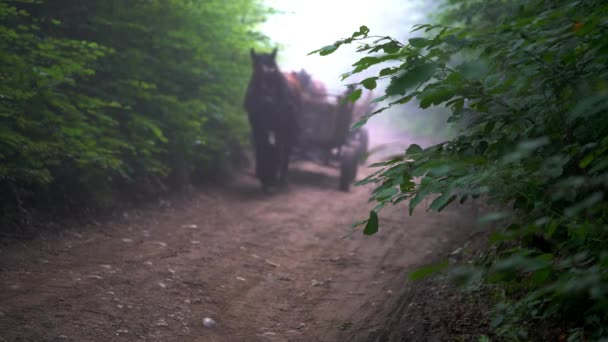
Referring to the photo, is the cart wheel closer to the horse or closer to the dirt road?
the horse

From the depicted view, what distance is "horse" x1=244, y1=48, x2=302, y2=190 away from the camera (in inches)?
301

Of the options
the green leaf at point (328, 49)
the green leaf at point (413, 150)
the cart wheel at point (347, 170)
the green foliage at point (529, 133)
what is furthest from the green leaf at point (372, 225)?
the cart wheel at point (347, 170)

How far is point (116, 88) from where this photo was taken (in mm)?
5906

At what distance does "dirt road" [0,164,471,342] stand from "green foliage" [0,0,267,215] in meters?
0.73

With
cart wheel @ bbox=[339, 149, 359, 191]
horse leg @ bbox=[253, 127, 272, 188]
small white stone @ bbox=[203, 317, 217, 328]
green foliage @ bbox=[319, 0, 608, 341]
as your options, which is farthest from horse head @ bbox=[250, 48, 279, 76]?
green foliage @ bbox=[319, 0, 608, 341]

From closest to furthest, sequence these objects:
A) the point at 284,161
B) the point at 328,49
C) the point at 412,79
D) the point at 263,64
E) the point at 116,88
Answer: the point at 412,79 < the point at 328,49 < the point at 116,88 < the point at 263,64 < the point at 284,161

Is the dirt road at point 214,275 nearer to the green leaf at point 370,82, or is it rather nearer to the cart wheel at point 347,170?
the green leaf at point 370,82

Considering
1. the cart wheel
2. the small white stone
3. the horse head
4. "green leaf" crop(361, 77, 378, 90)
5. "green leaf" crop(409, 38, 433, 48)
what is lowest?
the small white stone

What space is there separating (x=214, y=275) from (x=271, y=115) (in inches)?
163

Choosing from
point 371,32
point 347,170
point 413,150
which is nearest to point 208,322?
point 413,150

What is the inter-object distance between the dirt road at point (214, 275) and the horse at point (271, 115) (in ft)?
4.51

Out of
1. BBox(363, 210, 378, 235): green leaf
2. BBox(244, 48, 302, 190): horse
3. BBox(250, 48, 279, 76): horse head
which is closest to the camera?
BBox(363, 210, 378, 235): green leaf

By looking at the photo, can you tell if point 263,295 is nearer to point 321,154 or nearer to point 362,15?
point 321,154

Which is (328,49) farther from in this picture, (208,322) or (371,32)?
(371,32)
